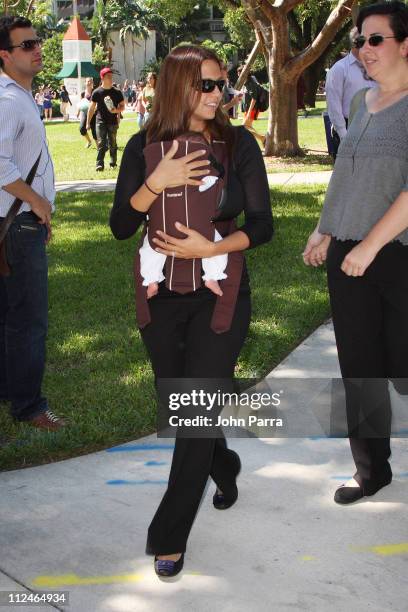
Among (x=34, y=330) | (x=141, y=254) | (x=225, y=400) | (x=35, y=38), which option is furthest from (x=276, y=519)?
(x=35, y=38)

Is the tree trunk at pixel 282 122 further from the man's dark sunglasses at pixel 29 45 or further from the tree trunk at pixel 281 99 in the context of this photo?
the man's dark sunglasses at pixel 29 45

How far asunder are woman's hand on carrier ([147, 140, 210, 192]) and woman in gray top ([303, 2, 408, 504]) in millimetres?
724

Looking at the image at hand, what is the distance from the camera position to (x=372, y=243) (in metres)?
3.63

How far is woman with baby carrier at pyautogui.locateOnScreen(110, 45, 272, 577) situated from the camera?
3.41 m

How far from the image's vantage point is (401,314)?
3863 millimetres

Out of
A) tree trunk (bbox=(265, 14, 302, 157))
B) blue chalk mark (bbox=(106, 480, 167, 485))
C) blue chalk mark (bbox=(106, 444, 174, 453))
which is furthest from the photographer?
tree trunk (bbox=(265, 14, 302, 157))

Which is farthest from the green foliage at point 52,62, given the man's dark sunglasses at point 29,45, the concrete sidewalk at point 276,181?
the man's dark sunglasses at point 29,45

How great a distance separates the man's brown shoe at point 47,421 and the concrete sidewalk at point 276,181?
10480 millimetres

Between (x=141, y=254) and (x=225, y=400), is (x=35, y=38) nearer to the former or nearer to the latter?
(x=141, y=254)

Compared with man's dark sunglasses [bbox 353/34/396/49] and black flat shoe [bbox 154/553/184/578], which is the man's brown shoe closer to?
black flat shoe [bbox 154/553/184/578]

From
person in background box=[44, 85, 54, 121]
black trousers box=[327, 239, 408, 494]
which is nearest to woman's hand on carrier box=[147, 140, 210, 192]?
black trousers box=[327, 239, 408, 494]

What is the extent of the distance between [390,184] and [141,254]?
3.31 feet

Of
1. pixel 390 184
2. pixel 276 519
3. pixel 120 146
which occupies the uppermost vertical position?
pixel 390 184

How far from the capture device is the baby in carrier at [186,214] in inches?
135
